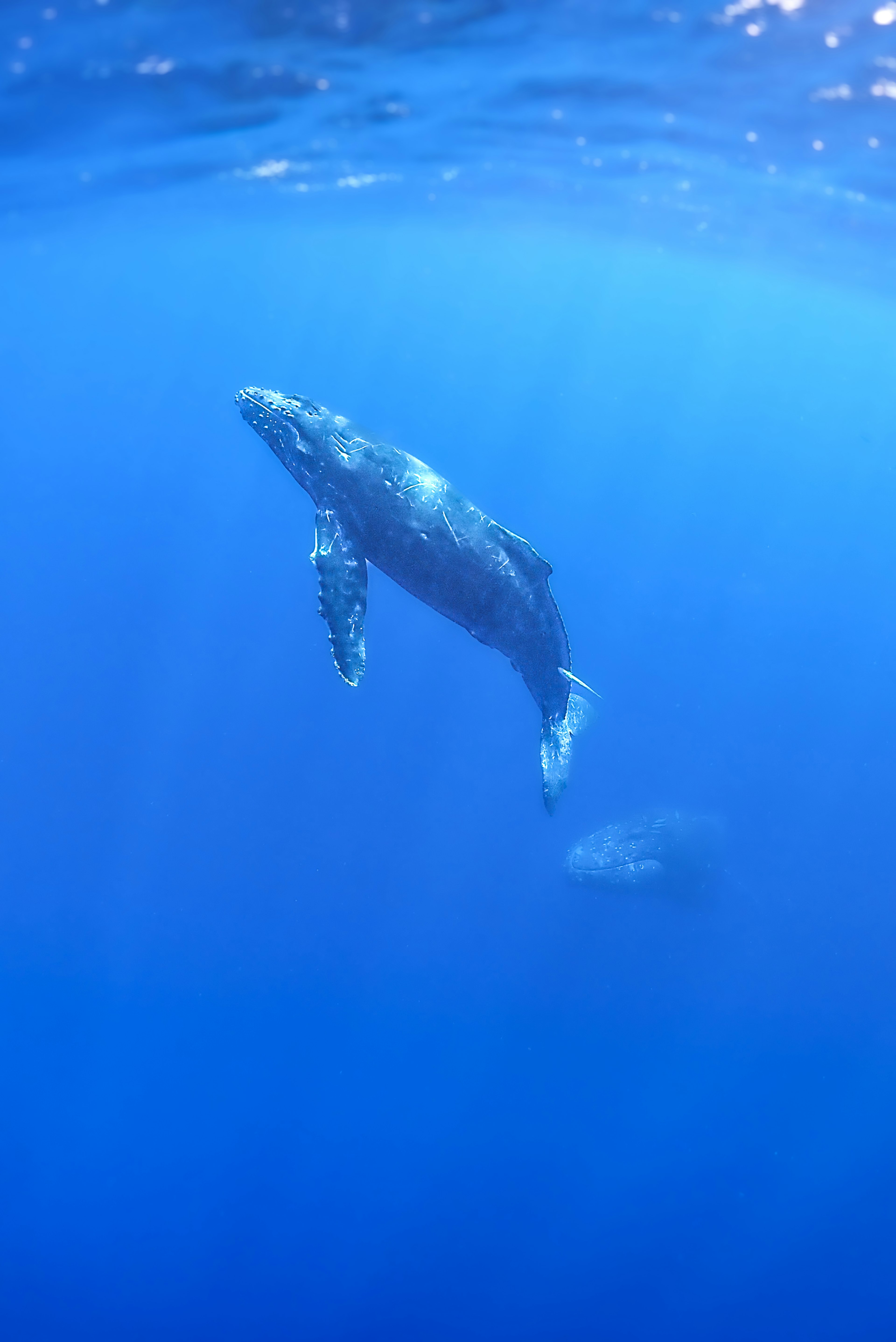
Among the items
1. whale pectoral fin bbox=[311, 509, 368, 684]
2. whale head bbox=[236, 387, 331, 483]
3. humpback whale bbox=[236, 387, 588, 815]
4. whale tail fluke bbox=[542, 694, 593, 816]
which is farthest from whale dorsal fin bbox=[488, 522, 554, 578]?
whale head bbox=[236, 387, 331, 483]

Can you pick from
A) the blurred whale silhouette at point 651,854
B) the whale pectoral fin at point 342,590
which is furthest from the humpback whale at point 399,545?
the blurred whale silhouette at point 651,854

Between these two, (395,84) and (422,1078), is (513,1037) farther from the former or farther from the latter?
(395,84)

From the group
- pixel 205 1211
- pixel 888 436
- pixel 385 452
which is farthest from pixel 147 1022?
pixel 888 436

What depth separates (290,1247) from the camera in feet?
57.1

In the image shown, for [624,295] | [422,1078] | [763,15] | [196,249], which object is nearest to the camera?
[763,15]

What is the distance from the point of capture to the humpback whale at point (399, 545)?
8773mm

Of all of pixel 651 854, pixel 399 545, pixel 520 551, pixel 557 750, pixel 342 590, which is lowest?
pixel 651 854

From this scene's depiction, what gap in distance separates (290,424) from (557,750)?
485 cm

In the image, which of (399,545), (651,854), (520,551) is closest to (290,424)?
(399,545)

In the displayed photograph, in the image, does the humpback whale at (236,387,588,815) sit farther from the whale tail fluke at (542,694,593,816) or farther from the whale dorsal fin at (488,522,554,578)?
the whale tail fluke at (542,694,593,816)

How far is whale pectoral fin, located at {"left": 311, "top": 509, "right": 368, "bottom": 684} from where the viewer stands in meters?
8.83

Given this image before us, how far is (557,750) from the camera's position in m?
10.1

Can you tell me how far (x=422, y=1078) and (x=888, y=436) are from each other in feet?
380

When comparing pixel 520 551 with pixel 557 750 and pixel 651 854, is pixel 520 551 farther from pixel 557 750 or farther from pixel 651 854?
pixel 651 854
